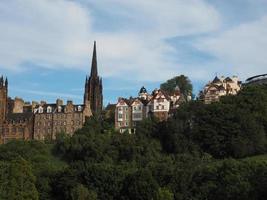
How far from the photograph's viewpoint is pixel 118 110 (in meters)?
119

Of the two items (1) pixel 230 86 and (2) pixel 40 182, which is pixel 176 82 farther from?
(2) pixel 40 182

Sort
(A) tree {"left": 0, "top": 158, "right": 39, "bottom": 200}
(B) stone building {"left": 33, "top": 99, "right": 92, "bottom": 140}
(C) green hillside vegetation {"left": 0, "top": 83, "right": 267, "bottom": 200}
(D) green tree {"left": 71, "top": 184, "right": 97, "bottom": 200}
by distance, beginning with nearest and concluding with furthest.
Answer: (A) tree {"left": 0, "top": 158, "right": 39, "bottom": 200} < (C) green hillside vegetation {"left": 0, "top": 83, "right": 267, "bottom": 200} < (D) green tree {"left": 71, "top": 184, "right": 97, "bottom": 200} < (B) stone building {"left": 33, "top": 99, "right": 92, "bottom": 140}

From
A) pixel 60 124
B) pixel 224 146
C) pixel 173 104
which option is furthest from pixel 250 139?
pixel 60 124

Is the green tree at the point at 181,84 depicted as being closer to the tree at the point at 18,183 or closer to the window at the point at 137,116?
the window at the point at 137,116

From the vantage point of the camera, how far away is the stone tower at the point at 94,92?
13000 centimetres

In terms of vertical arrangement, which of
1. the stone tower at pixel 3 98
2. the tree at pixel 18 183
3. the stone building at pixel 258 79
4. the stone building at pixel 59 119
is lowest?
the tree at pixel 18 183

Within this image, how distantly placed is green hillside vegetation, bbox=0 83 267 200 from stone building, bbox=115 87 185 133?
9.52 feet

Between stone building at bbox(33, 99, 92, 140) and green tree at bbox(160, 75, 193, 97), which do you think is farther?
green tree at bbox(160, 75, 193, 97)

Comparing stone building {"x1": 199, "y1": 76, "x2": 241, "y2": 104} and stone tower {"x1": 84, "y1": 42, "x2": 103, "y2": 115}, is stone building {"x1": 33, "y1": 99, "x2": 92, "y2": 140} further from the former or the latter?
stone building {"x1": 199, "y1": 76, "x2": 241, "y2": 104}

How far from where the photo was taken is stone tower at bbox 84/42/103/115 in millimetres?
130000

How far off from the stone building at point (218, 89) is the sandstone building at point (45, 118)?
21.6m

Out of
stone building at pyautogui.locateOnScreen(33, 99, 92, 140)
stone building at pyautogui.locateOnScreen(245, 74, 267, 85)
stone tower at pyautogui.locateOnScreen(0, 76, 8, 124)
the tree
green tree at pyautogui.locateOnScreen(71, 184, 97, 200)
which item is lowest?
green tree at pyautogui.locateOnScreen(71, 184, 97, 200)

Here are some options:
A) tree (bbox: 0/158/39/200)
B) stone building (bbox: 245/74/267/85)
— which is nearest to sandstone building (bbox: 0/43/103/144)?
stone building (bbox: 245/74/267/85)

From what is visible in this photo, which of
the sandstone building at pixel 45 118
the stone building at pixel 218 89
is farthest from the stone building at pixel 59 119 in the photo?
the stone building at pixel 218 89
